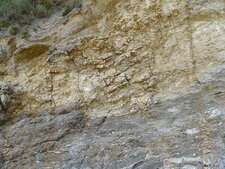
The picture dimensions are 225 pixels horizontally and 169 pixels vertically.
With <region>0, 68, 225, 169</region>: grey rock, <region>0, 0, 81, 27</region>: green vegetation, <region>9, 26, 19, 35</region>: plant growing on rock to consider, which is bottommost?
<region>0, 68, 225, 169</region>: grey rock

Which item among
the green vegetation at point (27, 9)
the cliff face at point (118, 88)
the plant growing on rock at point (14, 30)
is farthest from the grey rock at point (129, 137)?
the green vegetation at point (27, 9)

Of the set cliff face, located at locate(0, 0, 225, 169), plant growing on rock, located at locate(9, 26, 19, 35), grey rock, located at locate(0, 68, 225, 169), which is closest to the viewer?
grey rock, located at locate(0, 68, 225, 169)

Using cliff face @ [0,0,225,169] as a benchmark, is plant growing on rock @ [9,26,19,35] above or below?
above

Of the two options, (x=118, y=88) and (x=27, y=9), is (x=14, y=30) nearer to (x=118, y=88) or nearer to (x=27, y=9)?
(x=27, y=9)

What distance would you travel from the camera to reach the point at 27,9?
632 centimetres

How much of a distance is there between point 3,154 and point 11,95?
1.18 meters

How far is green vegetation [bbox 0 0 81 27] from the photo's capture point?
6105 millimetres

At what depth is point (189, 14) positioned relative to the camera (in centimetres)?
480

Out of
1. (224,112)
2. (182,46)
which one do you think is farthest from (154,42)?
(224,112)

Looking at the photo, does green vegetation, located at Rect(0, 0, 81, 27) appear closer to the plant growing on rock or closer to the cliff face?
the plant growing on rock

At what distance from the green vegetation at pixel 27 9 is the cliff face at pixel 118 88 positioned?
49 centimetres

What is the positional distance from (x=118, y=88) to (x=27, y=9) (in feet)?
10.2

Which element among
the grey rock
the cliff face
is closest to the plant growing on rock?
the cliff face

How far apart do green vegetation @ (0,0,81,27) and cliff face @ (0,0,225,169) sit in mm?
495
